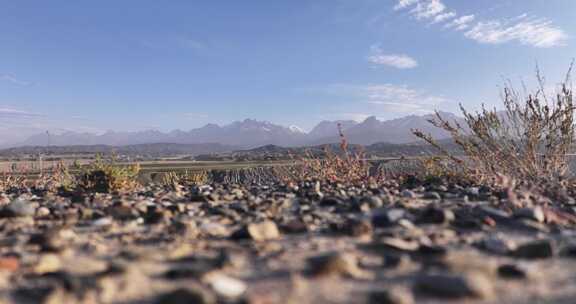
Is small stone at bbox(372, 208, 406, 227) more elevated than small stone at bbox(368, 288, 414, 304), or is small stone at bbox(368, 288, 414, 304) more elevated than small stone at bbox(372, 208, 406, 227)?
small stone at bbox(372, 208, 406, 227)

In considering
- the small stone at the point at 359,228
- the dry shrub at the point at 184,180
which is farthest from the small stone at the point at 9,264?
the dry shrub at the point at 184,180

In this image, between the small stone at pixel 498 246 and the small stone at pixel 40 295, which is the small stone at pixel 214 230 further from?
the small stone at pixel 498 246

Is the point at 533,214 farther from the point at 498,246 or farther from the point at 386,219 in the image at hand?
the point at 386,219

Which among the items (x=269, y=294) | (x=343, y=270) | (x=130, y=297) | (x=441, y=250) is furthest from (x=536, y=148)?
(x=130, y=297)

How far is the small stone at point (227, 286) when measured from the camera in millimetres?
1505

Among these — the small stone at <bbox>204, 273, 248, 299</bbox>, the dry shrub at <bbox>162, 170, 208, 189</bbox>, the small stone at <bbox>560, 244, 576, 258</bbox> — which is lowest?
the dry shrub at <bbox>162, 170, 208, 189</bbox>

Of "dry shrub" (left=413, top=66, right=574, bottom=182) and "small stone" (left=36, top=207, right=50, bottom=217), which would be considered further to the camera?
"dry shrub" (left=413, top=66, right=574, bottom=182)

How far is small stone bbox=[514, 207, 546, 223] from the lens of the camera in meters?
2.78

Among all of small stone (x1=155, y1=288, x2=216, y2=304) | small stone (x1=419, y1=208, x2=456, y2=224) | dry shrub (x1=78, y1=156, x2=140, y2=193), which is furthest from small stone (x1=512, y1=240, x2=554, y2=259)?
dry shrub (x1=78, y1=156, x2=140, y2=193)

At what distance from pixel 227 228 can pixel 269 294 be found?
125 cm

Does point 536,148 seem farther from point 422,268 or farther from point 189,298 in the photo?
point 189,298

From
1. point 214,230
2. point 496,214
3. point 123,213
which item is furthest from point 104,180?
point 496,214

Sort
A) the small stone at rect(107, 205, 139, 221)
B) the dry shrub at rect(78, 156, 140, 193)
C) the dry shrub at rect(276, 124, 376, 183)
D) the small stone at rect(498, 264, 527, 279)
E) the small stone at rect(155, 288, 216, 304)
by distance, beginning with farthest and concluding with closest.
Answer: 1. the dry shrub at rect(276, 124, 376, 183)
2. the dry shrub at rect(78, 156, 140, 193)
3. the small stone at rect(107, 205, 139, 221)
4. the small stone at rect(498, 264, 527, 279)
5. the small stone at rect(155, 288, 216, 304)

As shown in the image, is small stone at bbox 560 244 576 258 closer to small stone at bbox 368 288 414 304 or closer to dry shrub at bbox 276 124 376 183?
small stone at bbox 368 288 414 304
